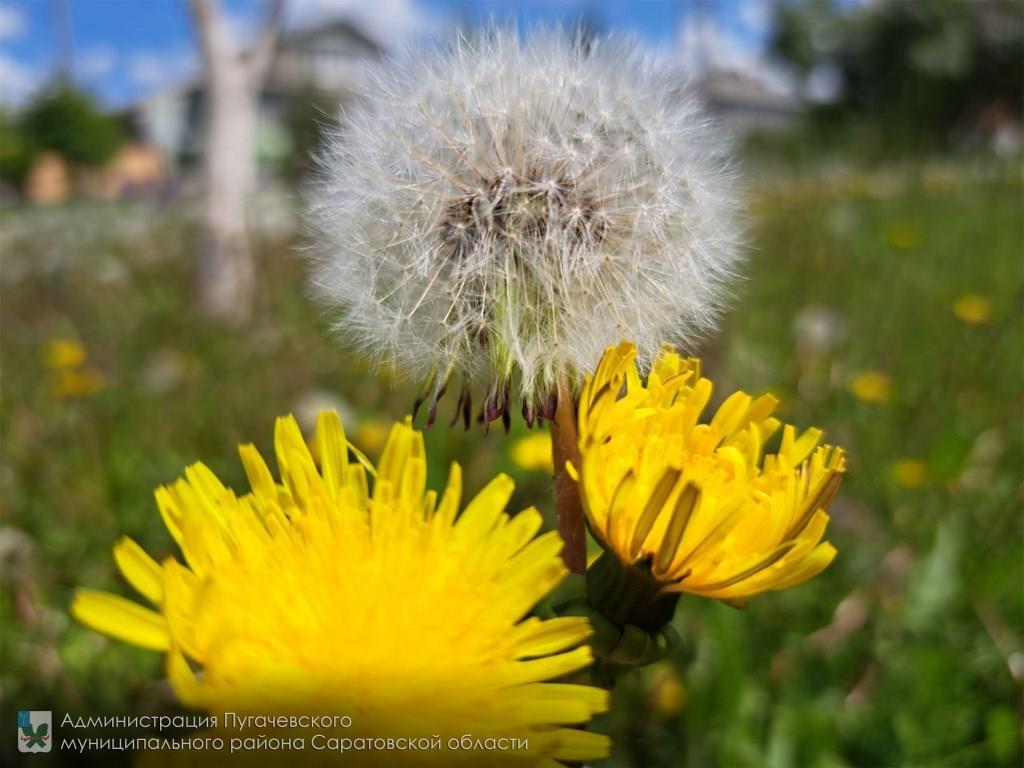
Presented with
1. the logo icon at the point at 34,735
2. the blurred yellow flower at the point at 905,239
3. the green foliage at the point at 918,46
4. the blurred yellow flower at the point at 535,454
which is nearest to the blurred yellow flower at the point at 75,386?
the logo icon at the point at 34,735

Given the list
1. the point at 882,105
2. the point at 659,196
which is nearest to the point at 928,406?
the point at 659,196

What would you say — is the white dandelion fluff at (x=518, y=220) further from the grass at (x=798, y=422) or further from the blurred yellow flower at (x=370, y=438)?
the blurred yellow flower at (x=370, y=438)

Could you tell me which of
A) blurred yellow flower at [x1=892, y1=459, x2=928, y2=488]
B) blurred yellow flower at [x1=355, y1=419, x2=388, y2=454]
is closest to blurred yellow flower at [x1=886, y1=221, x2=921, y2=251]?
blurred yellow flower at [x1=892, y1=459, x2=928, y2=488]

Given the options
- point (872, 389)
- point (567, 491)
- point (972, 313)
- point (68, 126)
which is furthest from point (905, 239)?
point (68, 126)

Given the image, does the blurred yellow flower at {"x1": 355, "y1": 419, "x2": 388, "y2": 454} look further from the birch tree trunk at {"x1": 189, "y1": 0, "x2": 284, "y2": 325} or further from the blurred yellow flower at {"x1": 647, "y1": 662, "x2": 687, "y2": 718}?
the birch tree trunk at {"x1": 189, "y1": 0, "x2": 284, "y2": 325}

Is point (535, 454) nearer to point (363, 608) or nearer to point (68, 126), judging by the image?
point (363, 608)
